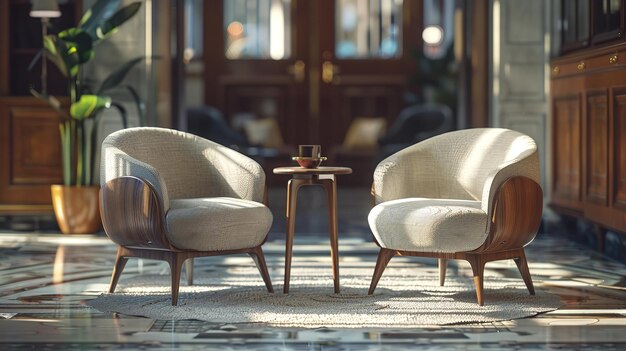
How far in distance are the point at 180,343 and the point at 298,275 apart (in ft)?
5.42

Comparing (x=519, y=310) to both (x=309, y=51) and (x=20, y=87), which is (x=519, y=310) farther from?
(x=309, y=51)

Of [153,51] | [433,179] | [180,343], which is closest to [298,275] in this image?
[433,179]

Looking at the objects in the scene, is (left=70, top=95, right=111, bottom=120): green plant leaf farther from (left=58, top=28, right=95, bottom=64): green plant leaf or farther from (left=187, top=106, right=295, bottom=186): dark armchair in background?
(left=187, top=106, right=295, bottom=186): dark armchair in background

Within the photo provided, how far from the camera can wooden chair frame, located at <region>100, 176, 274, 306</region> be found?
14.0 feet

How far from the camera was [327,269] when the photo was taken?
5.41 m

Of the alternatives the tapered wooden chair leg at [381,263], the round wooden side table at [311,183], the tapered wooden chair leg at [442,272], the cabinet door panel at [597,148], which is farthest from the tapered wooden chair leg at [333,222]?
the cabinet door panel at [597,148]

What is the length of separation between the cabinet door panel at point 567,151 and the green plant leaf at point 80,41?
2.87 meters

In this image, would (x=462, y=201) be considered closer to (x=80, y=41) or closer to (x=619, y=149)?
(x=619, y=149)

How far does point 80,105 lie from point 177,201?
2.42 meters

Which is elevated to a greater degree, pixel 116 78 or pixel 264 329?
pixel 116 78

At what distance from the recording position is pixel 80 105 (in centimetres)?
678

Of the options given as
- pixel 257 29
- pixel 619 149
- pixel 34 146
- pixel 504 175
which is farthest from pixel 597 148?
pixel 257 29

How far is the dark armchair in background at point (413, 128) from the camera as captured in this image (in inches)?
415

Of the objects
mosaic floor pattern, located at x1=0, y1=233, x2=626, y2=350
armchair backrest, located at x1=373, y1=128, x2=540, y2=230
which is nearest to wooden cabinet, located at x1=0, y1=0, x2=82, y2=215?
mosaic floor pattern, located at x1=0, y1=233, x2=626, y2=350
